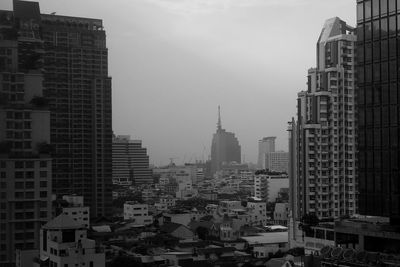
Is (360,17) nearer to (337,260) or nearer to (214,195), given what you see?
(337,260)

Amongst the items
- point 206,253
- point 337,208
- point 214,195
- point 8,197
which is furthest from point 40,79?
point 214,195

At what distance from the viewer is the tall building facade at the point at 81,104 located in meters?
32.7

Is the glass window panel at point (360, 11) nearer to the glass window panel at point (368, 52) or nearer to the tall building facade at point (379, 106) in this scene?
the tall building facade at point (379, 106)

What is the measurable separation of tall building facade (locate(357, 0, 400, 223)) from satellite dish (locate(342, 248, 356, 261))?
0.92 meters

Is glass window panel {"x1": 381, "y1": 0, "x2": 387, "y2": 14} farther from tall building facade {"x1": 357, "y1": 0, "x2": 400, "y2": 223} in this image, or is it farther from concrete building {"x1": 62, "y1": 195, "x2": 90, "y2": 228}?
concrete building {"x1": 62, "y1": 195, "x2": 90, "y2": 228}

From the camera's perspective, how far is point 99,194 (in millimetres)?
33250

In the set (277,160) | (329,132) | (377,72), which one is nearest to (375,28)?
(377,72)

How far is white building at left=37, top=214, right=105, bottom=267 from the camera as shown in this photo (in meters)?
12.1

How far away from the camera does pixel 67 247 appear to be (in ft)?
40.0

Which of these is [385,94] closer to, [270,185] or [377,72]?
[377,72]

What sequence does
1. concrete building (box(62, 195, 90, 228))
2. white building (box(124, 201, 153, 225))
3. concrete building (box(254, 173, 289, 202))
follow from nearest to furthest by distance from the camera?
1. concrete building (box(62, 195, 90, 228))
2. white building (box(124, 201, 153, 225))
3. concrete building (box(254, 173, 289, 202))

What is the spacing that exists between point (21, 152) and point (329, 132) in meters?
12.3

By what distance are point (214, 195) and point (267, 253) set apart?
3195 cm

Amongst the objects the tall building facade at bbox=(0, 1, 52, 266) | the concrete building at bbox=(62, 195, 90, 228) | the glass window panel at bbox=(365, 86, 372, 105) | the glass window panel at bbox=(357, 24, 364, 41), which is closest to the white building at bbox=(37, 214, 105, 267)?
the tall building facade at bbox=(0, 1, 52, 266)
